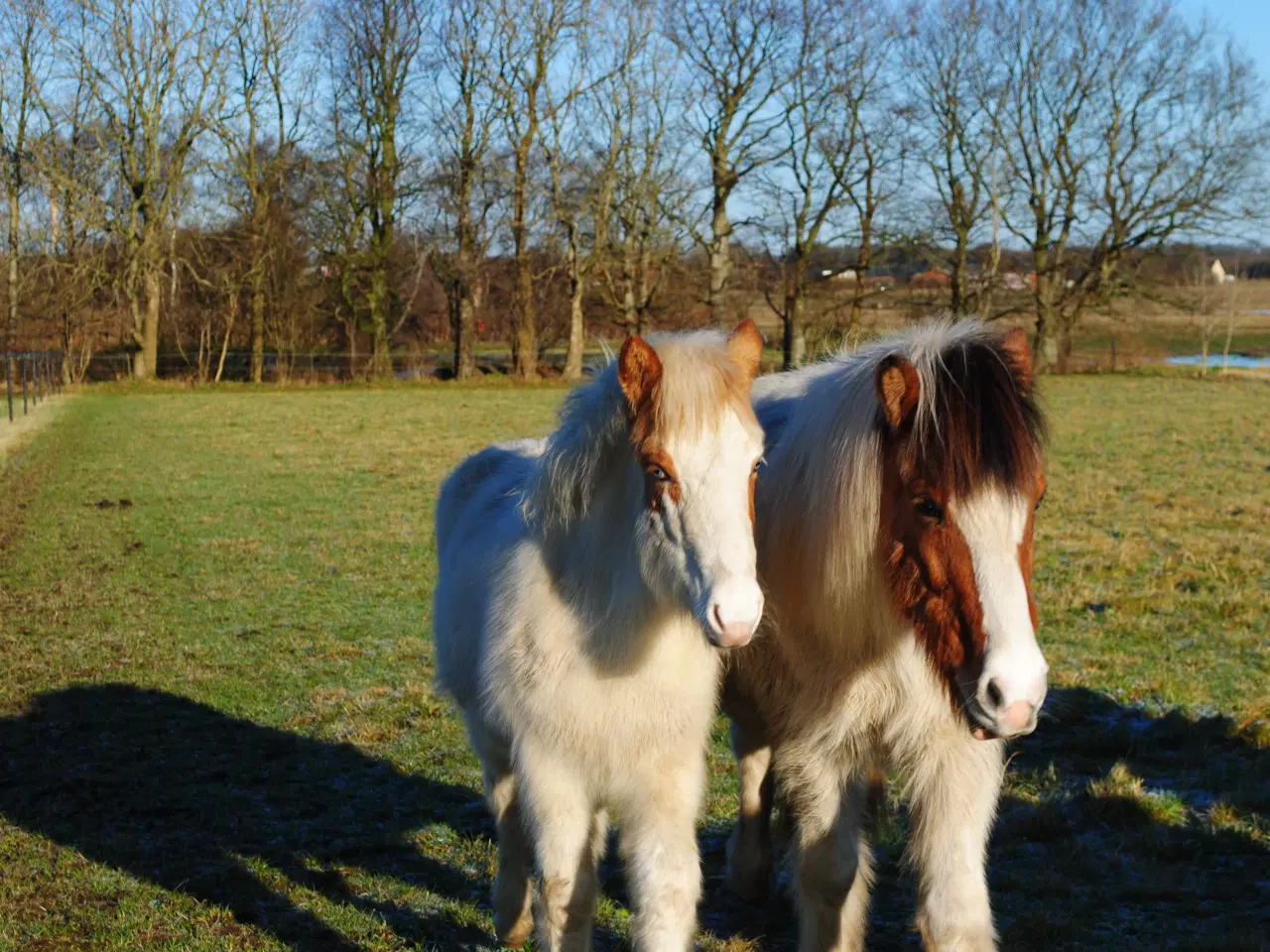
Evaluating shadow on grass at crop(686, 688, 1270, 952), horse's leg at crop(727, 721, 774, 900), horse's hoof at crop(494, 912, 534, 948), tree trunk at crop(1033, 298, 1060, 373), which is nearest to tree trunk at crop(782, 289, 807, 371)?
tree trunk at crop(1033, 298, 1060, 373)

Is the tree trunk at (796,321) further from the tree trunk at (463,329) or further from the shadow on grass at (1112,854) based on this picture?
the shadow on grass at (1112,854)

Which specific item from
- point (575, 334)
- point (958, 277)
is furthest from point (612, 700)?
point (958, 277)

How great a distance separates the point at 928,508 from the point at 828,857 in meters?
1.12

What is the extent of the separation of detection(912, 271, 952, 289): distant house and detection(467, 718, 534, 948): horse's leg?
3655cm

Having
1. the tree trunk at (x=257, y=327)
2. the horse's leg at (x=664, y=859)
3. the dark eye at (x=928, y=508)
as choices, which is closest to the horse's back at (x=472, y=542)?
the horse's leg at (x=664, y=859)

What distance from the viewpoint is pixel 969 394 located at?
259 centimetres

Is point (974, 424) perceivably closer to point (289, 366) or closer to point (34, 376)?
point (34, 376)

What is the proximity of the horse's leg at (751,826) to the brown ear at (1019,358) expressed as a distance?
1632mm

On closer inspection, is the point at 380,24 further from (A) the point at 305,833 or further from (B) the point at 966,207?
(A) the point at 305,833

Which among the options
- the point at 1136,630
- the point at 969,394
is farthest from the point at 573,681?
the point at 1136,630

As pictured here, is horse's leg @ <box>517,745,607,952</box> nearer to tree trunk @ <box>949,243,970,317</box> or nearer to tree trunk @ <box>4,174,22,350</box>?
tree trunk @ <box>4,174,22,350</box>

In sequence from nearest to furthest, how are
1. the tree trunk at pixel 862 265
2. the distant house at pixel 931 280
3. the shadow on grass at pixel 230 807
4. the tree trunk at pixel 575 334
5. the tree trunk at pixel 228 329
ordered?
1. the shadow on grass at pixel 230 807
2. the tree trunk at pixel 228 329
3. the tree trunk at pixel 862 265
4. the tree trunk at pixel 575 334
5. the distant house at pixel 931 280

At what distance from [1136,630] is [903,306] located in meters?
29.9

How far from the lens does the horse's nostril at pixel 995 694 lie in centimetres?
232
